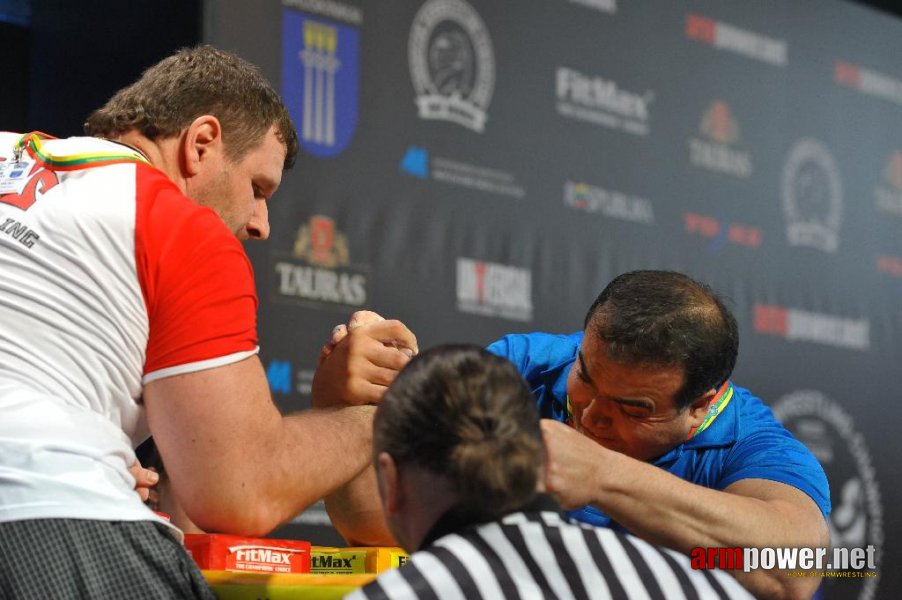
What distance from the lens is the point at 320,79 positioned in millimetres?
3670

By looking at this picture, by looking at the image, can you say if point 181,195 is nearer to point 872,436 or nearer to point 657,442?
point 657,442

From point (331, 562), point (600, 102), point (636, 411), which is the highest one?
point (600, 102)

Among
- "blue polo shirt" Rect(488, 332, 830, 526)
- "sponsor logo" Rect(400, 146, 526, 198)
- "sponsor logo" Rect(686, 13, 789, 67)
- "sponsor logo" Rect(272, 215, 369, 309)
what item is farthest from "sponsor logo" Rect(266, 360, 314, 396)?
"sponsor logo" Rect(686, 13, 789, 67)

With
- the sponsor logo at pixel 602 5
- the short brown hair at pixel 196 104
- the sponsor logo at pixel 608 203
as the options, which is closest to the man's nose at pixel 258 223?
the short brown hair at pixel 196 104

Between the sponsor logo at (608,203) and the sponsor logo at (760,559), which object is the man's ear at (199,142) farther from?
the sponsor logo at (608,203)

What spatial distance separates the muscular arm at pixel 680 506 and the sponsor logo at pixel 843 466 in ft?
10.2

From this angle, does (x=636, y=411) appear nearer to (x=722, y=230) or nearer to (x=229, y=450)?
(x=229, y=450)

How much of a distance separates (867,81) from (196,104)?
14.7 ft

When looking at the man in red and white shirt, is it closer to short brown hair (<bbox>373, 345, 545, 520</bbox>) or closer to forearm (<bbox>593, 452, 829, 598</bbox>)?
short brown hair (<bbox>373, 345, 545, 520</bbox>)

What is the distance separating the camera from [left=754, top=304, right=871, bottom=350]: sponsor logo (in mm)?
4883

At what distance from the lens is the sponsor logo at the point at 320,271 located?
3.53 meters

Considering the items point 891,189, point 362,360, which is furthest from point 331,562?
point 891,189

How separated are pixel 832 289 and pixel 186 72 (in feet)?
13.0

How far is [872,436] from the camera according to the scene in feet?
16.8
